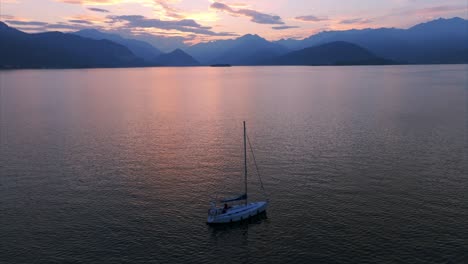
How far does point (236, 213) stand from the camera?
216 ft

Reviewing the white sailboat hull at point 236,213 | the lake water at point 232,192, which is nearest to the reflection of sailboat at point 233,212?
the white sailboat hull at point 236,213

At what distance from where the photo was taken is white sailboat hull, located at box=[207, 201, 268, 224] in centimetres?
6446

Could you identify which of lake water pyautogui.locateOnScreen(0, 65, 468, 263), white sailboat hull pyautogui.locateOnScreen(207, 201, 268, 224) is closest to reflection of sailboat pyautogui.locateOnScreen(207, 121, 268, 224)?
white sailboat hull pyautogui.locateOnScreen(207, 201, 268, 224)

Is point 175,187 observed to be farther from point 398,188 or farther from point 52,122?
point 52,122

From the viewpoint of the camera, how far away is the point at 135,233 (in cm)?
6125

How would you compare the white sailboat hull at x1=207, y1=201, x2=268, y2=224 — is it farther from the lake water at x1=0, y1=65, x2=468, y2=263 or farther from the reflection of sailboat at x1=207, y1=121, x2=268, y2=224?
the lake water at x1=0, y1=65, x2=468, y2=263

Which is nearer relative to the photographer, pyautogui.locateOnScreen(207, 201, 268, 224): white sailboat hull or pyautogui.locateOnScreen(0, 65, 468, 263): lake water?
pyautogui.locateOnScreen(0, 65, 468, 263): lake water

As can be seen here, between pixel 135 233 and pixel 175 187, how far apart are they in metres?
19.2

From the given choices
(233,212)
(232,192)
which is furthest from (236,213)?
(232,192)

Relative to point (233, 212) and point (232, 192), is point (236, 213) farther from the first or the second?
point (232, 192)

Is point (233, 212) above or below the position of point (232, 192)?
above

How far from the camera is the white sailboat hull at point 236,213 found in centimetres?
6446

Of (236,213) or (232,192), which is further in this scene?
(232,192)

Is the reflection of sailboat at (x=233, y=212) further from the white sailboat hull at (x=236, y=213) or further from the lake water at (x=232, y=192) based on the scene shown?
the lake water at (x=232, y=192)
